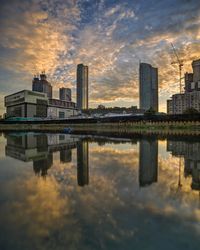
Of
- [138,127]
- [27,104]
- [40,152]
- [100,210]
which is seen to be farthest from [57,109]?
[100,210]

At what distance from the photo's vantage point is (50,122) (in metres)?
113

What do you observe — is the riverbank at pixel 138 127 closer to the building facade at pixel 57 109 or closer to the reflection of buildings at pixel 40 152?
the reflection of buildings at pixel 40 152

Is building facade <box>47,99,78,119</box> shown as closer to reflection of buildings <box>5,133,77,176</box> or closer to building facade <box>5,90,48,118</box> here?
building facade <box>5,90,48,118</box>

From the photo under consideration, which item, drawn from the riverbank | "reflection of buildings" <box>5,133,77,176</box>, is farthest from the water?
the riverbank

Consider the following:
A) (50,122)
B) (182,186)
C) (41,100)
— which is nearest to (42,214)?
(182,186)

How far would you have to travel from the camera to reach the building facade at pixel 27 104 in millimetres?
148125

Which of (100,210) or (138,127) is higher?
(138,127)

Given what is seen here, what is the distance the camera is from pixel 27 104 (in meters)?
148

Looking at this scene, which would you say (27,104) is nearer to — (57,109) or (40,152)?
(57,109)

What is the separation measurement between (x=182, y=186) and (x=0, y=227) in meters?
Answer: 7.51

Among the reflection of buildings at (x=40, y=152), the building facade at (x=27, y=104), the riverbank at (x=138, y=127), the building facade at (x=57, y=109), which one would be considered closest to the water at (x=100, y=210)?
the reflection of buildings at (x=40, y=152)

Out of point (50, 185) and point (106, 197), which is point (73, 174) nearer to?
point (50, 185)

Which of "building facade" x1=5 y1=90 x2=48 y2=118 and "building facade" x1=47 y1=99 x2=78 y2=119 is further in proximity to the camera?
"building facade" x1=47 y1=99 x2=78 y2=119

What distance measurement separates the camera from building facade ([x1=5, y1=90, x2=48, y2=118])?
486 feet
